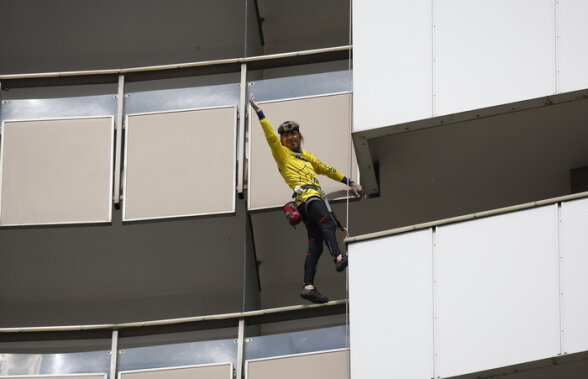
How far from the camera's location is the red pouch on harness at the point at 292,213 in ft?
57.5

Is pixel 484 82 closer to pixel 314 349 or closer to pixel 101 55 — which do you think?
pixel 314 349

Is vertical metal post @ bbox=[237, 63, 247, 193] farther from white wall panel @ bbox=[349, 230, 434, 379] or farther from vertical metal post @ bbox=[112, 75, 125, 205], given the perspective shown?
white wall panel @ bbox=[349, 230, 434, 379]

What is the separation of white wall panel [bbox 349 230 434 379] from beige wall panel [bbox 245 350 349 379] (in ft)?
3.49

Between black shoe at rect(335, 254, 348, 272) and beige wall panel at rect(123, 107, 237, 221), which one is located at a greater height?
beige wall panel at rect(123, 107, 237, 221)

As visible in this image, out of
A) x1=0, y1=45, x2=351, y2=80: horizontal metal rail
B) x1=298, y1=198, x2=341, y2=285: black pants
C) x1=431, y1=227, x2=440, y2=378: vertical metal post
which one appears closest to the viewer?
x1=431, y1=227, x2=440, y2=378: vertical metal post

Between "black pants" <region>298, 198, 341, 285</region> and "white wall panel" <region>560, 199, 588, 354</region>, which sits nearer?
"white wall panel" <region>560, 199, 588, 354</region>

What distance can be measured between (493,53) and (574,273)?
254 cm

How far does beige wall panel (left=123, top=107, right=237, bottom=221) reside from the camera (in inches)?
748

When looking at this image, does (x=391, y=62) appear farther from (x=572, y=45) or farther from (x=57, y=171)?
(x=57, y=171)

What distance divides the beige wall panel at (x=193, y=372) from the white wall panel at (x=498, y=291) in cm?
258

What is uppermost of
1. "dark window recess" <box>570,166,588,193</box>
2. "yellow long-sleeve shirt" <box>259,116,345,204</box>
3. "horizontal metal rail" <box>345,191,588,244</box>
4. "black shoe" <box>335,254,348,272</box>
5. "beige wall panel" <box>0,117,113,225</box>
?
"beige wall panel" <box>0,117,113,225</box>

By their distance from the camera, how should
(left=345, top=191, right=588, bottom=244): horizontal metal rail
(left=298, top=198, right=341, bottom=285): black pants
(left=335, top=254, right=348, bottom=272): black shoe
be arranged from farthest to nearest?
(left=298, top=198, right=341, bottom=285): black pants < (left=335, top=254, right=348, bottom=272): black shoe < (left=345, top=191, right=588, bottom=244): horizontal metal rail

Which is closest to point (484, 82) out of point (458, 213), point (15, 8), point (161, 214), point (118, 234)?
point (458, 213)

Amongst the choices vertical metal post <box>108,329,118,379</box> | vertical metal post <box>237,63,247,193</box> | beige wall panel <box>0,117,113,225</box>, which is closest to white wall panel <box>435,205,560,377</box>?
vertical metal post <box>237,63,247,193</box>
